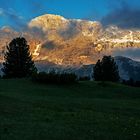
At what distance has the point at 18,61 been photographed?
339 feet

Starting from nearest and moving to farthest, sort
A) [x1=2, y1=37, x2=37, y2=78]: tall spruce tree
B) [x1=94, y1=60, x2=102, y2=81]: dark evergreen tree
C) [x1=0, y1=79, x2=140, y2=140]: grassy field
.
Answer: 1. [x1=0, y1=79, x2=140, y2=140]: grassy field
2. [x1=2, y1=37, x2=37, y2=78]: tall spruce tree
3. [x1=94, y1=60, x2=102, y2=81]: dark evergreen tree

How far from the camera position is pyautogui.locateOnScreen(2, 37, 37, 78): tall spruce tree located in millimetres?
100750

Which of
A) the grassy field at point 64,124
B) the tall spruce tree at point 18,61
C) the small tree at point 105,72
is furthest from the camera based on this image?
the small tree at point 105,72

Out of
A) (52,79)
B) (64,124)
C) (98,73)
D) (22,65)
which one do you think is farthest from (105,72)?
(64,124)

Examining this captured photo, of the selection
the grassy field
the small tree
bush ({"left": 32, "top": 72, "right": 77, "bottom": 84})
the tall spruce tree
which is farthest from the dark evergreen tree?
the grassy field

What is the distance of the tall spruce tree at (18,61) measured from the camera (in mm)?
100750

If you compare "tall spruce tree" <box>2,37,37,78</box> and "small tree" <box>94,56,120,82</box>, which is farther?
"small tree" <box>94,56,120,82</box>

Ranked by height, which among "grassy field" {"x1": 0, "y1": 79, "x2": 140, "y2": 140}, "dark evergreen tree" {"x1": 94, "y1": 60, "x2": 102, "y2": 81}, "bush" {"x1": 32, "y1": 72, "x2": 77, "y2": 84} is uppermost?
"dark evergreen tree" {"x1": 94, "y1": 60, "x2": 102, "y2": 81}

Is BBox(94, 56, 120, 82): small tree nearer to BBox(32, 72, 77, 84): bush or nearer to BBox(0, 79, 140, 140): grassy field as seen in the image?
BBox(32, 72, 77, 84): bush

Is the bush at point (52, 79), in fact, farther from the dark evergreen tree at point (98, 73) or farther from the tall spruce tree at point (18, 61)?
the dark evergreen tree at point (98, 73)

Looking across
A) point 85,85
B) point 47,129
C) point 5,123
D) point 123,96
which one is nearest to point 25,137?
point 47,129

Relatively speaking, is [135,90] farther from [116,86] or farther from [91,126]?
[91,126]

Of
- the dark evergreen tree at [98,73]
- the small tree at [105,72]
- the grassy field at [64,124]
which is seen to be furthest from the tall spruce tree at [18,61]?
the grassy field at [64,124]

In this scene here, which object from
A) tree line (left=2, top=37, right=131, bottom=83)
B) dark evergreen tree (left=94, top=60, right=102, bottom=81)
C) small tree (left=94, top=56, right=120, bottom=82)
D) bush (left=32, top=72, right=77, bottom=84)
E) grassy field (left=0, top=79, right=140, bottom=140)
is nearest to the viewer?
grassy field (left=0, top=79, right=140, bottom=140)
